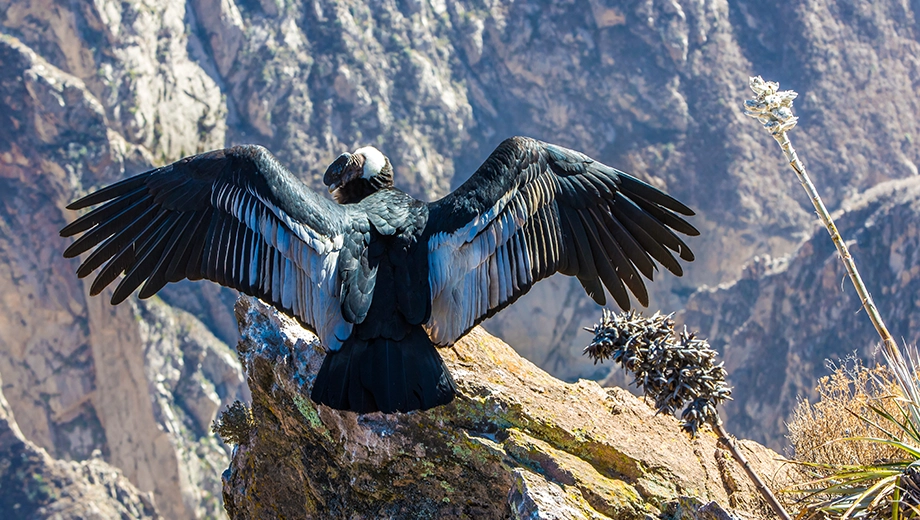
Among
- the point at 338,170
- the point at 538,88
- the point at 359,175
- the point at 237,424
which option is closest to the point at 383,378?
the point at 359,175

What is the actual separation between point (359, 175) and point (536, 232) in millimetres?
1455

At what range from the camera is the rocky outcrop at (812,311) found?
40375 millimetres

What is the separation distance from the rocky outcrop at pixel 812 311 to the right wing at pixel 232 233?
120 feet

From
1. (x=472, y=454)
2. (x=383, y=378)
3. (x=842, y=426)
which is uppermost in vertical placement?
(x=842, y=426)

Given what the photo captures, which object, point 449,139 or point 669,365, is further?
point 449,139

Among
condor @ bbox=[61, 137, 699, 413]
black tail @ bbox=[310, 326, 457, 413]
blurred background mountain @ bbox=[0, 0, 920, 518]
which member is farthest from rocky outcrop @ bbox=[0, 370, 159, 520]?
black tail @ bbox=[310, 326, 457, 413]

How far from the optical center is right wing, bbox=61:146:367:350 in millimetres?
5410

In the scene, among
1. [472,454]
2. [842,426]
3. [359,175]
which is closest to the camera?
[472,454]

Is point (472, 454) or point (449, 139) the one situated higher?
point (449, 139)

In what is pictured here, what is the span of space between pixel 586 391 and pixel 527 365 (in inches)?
18.4

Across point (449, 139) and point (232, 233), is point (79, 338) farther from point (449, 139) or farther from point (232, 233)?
point (232, 233)

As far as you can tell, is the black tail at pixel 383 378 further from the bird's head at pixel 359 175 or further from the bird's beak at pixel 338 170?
the bird's beak at pixel 338 170

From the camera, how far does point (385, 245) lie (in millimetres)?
5520

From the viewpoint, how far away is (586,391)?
652 cm
